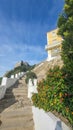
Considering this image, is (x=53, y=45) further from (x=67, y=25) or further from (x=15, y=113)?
(x=15, y=113)

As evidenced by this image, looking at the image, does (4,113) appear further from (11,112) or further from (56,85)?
(56,85)

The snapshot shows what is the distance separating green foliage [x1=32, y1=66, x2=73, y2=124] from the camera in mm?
5773

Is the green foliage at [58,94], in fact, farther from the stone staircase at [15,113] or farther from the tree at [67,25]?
the tree at [67,25]

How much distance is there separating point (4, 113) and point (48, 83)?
19.8ft

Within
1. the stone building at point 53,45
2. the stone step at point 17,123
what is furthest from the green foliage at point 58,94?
the stone building at point 53,45

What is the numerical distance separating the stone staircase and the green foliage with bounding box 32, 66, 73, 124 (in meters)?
3.50

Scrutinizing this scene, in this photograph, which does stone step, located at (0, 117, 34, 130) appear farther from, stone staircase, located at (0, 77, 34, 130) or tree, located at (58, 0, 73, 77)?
tree, located at (58, 0, 73, 77)

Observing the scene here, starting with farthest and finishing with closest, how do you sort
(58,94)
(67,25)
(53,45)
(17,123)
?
(53,45) < (67,25) < (17,123) < (58,94)

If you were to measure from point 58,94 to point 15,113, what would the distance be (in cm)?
643

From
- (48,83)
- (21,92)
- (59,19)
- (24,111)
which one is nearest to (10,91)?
(21,92)

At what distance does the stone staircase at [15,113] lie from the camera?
386 inches

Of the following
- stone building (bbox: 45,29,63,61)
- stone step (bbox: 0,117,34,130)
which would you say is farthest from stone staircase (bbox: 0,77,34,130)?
stone building (bbox: 45,29,63,61)

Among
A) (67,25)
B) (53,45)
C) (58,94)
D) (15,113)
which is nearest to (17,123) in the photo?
(15,113)

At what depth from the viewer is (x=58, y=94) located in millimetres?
6035
